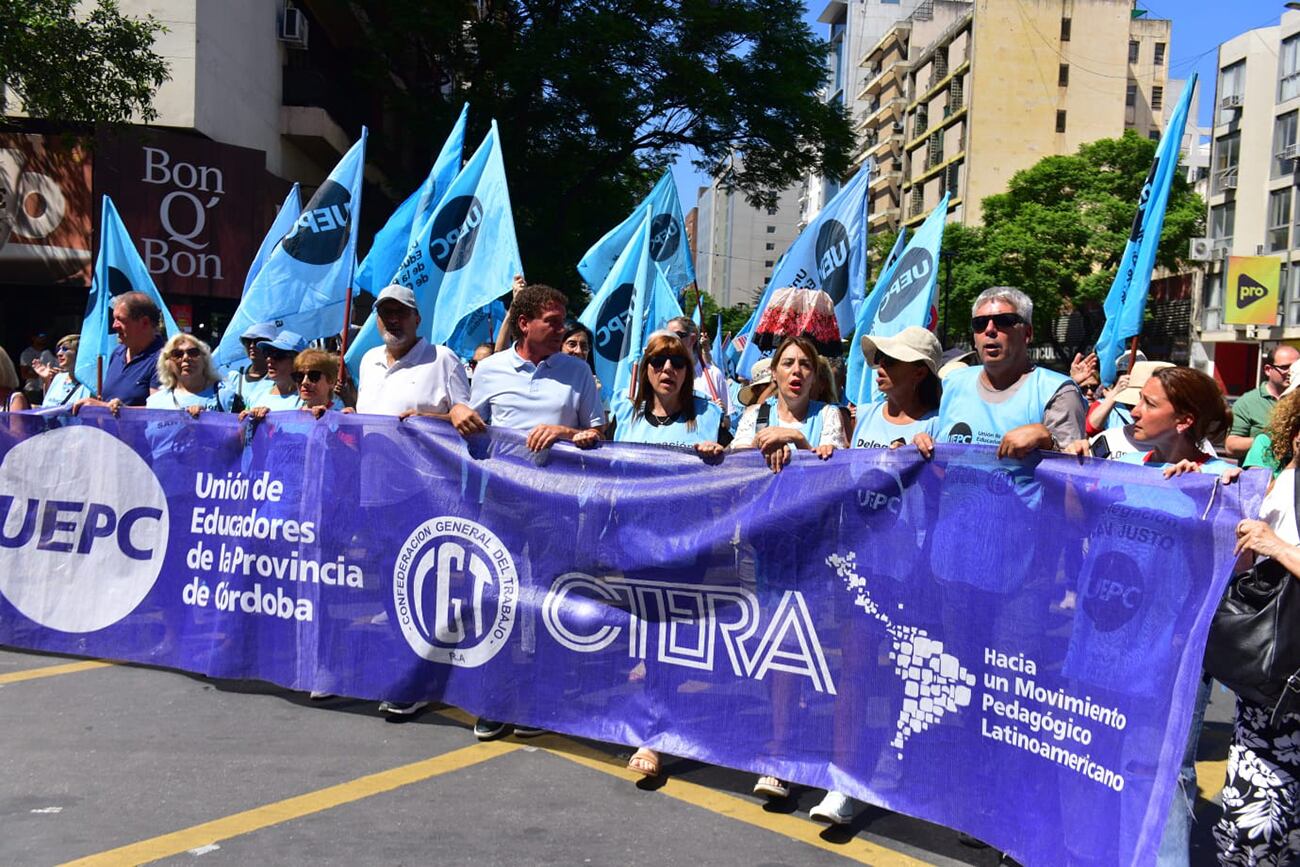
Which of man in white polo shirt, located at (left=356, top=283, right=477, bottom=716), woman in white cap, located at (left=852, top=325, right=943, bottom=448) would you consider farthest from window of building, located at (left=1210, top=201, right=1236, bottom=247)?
woman in white cap, located at (left=852, top=325, right=943, bottom=448)

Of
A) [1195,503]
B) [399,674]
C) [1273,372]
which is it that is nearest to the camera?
[1195,503]

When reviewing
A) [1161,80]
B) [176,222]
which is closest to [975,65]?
[1161,80]

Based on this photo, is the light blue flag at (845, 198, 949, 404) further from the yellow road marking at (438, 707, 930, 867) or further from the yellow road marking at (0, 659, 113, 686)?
the yellow road marking at (0, 659, 113, 686)

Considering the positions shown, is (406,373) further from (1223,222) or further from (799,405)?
(1223,222)

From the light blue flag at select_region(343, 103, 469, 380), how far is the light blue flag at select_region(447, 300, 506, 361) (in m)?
0.59

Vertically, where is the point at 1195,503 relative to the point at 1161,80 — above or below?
below

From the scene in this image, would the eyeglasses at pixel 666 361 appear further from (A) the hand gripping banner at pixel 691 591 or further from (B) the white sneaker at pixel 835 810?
(B) the white sneaker at pixel 835 810

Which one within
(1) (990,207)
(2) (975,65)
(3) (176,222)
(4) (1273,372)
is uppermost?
(2) (975,65)

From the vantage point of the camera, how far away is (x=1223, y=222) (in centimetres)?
4947

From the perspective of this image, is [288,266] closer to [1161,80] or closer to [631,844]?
[631,844]

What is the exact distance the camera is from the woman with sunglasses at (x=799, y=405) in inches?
195

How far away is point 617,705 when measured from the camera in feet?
15.9

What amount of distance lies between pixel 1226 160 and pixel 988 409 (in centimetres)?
5064

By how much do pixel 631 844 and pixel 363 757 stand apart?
4.43 feet
